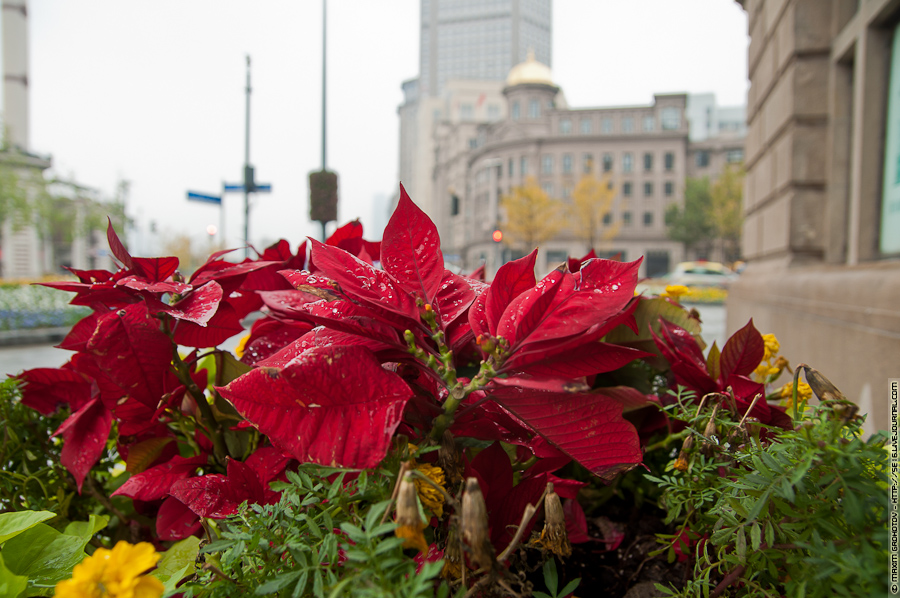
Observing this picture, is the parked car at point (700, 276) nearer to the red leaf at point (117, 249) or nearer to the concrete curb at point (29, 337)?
the concrete curb at point (29, 337)

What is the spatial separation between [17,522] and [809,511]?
0.85 metres

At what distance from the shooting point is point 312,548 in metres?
0.48

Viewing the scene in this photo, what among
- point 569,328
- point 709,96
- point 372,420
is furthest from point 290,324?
point 709,96

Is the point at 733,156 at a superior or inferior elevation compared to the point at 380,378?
superior

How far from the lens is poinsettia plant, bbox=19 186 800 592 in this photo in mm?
507

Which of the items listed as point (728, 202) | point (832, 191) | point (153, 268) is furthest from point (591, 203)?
point (153, 268)

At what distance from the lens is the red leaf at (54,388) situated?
0.90m

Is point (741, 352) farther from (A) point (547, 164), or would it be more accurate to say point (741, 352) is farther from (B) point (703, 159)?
(B) point (703, 159)

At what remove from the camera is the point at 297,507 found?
537mm

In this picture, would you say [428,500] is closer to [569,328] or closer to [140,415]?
[569,328]

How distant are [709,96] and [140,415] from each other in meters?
99.7

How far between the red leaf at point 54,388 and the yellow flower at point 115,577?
57cm

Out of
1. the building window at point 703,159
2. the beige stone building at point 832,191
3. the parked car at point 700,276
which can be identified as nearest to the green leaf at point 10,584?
the beige stone building at point 832,191

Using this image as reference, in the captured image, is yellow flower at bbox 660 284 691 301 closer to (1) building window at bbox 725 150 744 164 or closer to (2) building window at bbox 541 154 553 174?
(2) building window at bbox 541 154 553 174
